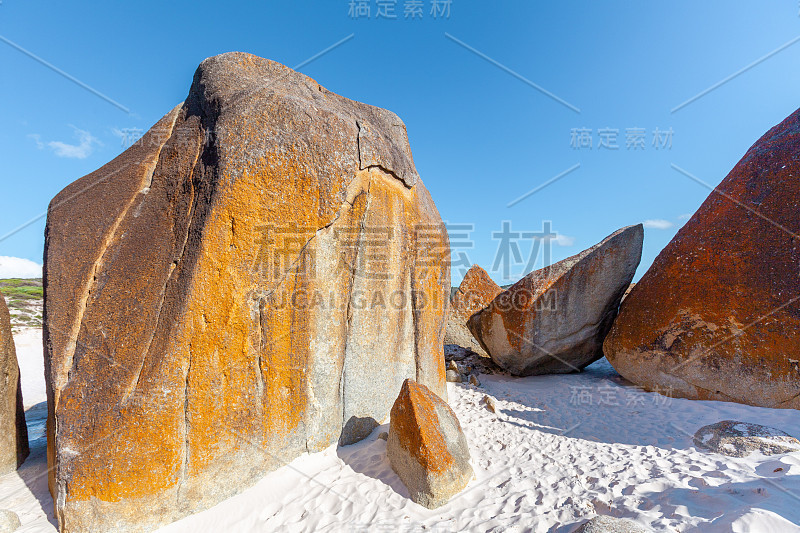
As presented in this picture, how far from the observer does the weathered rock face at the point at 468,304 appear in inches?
347

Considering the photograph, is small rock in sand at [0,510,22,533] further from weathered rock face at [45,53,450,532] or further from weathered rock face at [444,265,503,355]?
weathered rock face at [444,265,503,355]

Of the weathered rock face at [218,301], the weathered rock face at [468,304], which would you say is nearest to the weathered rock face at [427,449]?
the weathered rock face at [218,301]

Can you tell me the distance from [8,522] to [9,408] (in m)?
1.50

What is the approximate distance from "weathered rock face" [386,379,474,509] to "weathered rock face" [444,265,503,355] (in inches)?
211

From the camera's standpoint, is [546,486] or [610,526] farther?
[546,486]

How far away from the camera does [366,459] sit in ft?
11.9

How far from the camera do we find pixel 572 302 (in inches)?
265

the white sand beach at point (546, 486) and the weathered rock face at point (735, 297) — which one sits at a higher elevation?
the weathered rock face at point (735, 297)

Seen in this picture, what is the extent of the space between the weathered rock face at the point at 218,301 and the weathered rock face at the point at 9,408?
3.33ft

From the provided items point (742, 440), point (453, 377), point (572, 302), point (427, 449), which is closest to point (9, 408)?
point (427, 449)

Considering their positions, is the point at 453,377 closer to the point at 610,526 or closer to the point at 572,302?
the point at 572,302

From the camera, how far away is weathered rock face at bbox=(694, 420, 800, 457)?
3207 mm

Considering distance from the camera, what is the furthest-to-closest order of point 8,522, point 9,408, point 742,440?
1. point 9,408
2. point 742,440
3. point 8,522

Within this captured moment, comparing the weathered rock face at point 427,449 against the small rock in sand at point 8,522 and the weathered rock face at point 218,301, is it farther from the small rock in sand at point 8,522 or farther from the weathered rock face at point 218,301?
the small rock in sand at point 8,522
